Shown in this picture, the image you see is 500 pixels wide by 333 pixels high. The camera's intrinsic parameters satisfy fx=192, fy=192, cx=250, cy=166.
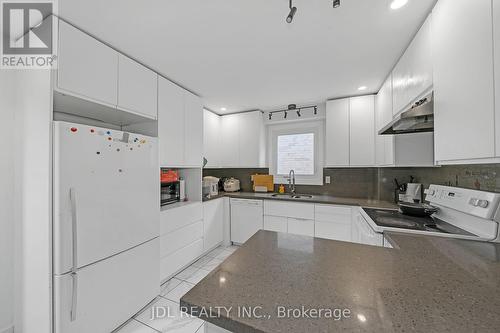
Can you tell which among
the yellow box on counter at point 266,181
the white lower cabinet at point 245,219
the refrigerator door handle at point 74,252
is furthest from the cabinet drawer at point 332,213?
the refrigerator door handle at point 74,252

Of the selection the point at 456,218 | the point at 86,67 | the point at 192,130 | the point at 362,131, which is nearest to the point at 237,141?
the point at 192,130

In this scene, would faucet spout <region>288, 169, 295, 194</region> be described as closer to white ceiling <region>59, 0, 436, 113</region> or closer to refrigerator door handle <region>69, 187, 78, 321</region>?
white ceiling <region>59, 0, 436, 113</region>

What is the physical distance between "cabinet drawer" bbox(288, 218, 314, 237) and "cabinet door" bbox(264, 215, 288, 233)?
0.24 ft

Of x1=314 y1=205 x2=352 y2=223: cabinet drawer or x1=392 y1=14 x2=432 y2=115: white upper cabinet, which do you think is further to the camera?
x1=314 y1=205 x2=352 y2=223: cabinet drawer

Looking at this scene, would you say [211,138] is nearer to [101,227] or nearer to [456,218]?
[101,227]

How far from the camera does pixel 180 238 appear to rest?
2293 mm

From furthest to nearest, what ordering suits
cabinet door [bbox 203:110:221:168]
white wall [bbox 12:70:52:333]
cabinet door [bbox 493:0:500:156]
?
1. cabinet door [bbox 203:110:221:168]
2. white wall [bbox 12:70:52:333]
3. cabinet door [bbox 493:0:500:156]

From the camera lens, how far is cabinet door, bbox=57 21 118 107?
50.4 inches

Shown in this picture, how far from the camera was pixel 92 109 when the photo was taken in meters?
1.65

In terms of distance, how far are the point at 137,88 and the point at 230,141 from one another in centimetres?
187

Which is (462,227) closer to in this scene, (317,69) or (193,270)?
(317,69)

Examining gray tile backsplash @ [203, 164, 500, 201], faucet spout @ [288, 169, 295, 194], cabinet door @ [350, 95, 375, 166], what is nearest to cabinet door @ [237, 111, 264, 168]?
gray tile backsplash @ [203, 164, 500, 201]

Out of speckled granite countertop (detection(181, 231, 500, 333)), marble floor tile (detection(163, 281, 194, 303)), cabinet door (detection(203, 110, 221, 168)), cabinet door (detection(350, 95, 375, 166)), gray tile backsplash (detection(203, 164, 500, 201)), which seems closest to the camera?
speckled granite countertop (detection(181, 231, 500, 333))

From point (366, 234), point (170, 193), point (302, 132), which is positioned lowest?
point (366, 234)
